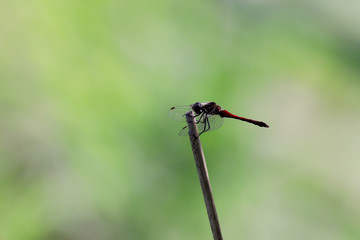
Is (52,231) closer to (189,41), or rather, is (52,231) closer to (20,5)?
(20,5)

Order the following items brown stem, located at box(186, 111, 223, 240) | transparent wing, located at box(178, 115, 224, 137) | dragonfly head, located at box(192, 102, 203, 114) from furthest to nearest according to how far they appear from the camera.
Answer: transparent wing, located at box(178, 115, 224, 137), dragonfly head, located at box(192, 102, 203, 114), brown stem, located at box(186, 111, 223, 240)

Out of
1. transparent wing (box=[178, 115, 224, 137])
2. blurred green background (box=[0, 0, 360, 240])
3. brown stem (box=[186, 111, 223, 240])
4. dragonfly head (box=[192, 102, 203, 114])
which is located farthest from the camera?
blurred green background (box=[0, 0, 360, 240])

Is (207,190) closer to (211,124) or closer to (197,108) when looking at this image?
(197,108)

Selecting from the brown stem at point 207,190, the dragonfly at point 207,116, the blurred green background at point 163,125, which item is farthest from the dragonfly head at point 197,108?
the blurred green background at point 163,125

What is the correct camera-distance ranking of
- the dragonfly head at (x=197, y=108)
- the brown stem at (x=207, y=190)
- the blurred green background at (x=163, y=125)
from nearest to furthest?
the brown stem at (x=207, y=190) → the dragonfly head at (x=197, y=108) → the blurred green background at (x=163, y=125)

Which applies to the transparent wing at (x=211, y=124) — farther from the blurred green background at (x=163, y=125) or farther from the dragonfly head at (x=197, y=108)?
the blurred green background at (x=163, y=125)

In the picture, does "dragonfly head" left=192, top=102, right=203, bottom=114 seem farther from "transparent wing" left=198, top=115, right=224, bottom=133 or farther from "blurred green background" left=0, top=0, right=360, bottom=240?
"blurred green background" left=0, top=0, right=360, bottom=240

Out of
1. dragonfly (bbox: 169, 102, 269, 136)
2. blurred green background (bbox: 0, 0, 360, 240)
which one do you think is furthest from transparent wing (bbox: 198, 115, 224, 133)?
blurred green background (bbox: 0, 0, 360, 240)

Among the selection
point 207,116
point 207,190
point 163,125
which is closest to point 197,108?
point 207,116

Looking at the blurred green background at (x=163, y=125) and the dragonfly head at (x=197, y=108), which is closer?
the dragonfly head at (x=197, y=108)

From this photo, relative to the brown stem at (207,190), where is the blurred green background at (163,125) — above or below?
above
